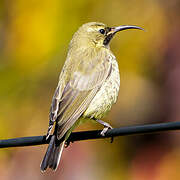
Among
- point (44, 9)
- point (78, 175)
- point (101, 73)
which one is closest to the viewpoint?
point (101, 73)

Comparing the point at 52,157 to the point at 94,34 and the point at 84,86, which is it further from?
the point at 94,34

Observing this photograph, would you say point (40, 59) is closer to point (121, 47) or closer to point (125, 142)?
point (121, 47)

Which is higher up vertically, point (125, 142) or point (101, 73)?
point (101, 73)

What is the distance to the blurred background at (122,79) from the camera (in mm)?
7402

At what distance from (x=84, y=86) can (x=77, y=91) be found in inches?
5.6

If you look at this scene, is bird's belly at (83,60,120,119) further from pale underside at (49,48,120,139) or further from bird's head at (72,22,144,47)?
bird's head at (72,22,144,47)

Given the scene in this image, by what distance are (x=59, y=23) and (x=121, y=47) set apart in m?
0.99

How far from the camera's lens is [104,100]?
6.11 meters

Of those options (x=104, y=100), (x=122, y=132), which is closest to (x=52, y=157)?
(x=104, y=100)

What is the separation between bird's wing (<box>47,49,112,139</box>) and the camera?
5.67 metres

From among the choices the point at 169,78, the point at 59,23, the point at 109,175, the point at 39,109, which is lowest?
the point at 109,175

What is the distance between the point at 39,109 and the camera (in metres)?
7.55

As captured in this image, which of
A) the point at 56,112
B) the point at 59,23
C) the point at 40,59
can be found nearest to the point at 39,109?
the point at 40,59

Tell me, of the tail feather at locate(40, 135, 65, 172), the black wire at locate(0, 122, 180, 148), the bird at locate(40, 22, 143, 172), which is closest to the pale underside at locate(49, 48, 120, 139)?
the bird at locate(40, 22, 143, 172)
